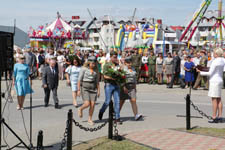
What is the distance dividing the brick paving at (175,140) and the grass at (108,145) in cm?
25

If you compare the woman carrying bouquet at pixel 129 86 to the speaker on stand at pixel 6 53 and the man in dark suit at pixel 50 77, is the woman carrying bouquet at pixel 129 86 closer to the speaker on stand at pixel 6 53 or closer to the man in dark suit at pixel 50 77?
the man in dark suit at pixel 50 77

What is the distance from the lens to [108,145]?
720cm

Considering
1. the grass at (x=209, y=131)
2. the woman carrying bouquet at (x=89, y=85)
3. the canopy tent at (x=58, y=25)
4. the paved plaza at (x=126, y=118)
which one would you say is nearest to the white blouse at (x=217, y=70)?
the paved plaza at (x=126, y=118)

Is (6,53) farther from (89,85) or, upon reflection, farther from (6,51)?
(89,85)

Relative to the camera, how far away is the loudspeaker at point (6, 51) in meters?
6.12

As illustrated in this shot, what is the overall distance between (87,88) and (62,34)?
29604 millimetres

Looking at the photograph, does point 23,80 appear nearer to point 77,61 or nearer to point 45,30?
point 77,61

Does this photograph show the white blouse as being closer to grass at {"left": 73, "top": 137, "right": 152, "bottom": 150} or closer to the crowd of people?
the crowd of people

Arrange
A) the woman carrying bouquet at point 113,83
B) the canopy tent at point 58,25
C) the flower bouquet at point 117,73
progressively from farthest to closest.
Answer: the canopy tent at point 58,25, the woman carrying bouquet at point 113,83, the flower bouquet at point 117,73

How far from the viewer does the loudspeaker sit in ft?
20.1

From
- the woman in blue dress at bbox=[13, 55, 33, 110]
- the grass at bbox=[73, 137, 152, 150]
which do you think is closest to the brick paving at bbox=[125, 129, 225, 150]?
the grass at bbox=[73, 137, 152, 150]

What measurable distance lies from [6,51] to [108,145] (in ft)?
8.34

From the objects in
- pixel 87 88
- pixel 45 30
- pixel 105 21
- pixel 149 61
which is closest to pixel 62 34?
pixel 45 30

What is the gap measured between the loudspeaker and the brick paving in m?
2.84
